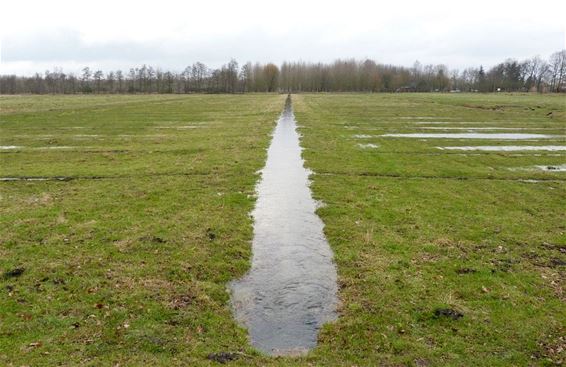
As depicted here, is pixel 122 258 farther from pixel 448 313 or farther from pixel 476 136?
pixel 476 136

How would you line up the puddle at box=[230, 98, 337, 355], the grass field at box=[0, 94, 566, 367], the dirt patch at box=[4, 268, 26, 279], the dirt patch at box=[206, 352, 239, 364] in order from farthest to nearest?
the dirt patch at box=[4, 268, 26, 279] → the puddle at box=[230, 98, 337, 355] → the grass field at box=[0, 94, 566, 367] → the dirt patch at box=[206, 352, 239, 364]

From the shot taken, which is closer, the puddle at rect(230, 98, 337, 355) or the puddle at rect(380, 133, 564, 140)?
the puddle at rect(230, 98, 337, 355)

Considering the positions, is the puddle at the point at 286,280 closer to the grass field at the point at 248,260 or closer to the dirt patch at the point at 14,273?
the grass field at the point at 248,260

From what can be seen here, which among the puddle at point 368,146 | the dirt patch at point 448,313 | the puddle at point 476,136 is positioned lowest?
the dirt patch at point 448,313

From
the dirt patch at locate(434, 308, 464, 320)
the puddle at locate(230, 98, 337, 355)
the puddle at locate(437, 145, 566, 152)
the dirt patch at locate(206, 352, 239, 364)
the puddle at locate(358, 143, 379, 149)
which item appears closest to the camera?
the dirt patch at locate(206, 352, 239, 364)

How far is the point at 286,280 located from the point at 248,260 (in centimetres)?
147

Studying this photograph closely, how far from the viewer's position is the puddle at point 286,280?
27.4 ft

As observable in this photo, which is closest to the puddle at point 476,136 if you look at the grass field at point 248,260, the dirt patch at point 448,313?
the grass field at point 248,260

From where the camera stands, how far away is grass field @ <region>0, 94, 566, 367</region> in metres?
7.83

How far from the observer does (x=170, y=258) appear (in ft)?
37.2

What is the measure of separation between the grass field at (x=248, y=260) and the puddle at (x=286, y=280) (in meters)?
0.32

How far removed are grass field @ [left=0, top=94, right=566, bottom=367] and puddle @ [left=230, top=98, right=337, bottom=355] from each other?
32 cm

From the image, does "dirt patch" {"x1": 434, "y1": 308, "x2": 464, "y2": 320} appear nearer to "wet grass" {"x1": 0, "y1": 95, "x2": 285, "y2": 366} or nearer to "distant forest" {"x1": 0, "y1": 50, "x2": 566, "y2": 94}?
"wet grass" {"x1": 0, "y1": 95, "x2": 285, "y2": 366}

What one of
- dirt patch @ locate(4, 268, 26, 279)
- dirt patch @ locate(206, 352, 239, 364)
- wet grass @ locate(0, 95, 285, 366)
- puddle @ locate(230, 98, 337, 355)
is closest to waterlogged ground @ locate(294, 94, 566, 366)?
puddle @ locate(230, 98, 337, 355)
